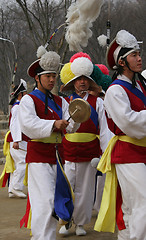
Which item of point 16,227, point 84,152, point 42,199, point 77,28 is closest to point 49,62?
point 77,28

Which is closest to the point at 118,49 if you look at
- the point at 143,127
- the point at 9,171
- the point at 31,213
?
the point at 143,127

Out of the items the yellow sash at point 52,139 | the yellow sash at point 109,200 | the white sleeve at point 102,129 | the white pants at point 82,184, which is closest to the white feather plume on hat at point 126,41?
the yellow sash at point 109,200

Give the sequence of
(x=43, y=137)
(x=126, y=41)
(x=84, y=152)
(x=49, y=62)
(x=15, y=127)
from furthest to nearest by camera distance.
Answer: (x=15, y=127) < (x=84, y=152) < (x=49, y=62) < (x=43, y=137) < (x=126, y=41)

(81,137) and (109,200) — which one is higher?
(81,137)

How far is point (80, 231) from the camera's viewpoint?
4875 mm

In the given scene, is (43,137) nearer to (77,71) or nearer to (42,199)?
(42,199)

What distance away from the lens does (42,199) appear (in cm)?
391

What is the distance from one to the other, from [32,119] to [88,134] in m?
1.16

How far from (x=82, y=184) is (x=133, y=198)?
5.40 ft

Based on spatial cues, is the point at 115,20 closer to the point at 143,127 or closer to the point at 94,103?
the point at 94,103

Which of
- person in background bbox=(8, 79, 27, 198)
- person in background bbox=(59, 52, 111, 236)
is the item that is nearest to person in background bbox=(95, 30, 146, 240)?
person in background bbox=(59, 52, 111, 236)

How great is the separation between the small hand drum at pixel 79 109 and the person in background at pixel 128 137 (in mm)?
221

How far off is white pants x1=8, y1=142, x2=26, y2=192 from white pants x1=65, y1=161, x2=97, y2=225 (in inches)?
107

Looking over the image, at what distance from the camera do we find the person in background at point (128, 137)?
3.38m
